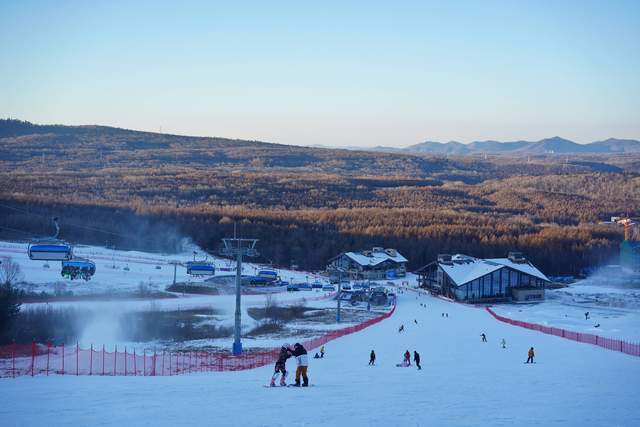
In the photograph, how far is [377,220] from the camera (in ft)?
293

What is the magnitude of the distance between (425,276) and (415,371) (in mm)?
39042

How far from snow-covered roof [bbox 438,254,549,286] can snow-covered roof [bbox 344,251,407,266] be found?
351 inches

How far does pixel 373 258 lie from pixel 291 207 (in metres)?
50.2

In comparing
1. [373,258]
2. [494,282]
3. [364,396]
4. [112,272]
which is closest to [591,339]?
[364,396]

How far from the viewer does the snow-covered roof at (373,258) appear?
61188mm

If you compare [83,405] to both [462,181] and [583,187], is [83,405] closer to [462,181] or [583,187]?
[583,187]

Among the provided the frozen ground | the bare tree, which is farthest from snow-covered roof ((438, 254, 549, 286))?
the bare tree

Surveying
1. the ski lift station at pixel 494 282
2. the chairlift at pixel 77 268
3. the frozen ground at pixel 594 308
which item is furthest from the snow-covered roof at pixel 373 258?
the chairlift at pixel 77 268

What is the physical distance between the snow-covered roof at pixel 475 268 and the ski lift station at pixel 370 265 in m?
8.66

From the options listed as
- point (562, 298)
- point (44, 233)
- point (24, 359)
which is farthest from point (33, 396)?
point (44, 233)

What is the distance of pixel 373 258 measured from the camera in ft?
204

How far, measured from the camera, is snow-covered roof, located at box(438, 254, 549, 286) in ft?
165

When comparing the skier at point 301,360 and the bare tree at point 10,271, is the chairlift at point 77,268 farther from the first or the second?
the skier at point 301,360

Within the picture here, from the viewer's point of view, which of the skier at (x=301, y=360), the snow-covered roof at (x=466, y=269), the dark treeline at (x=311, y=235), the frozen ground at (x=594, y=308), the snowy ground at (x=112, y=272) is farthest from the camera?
the dark treeline at (x=311, y=235)
